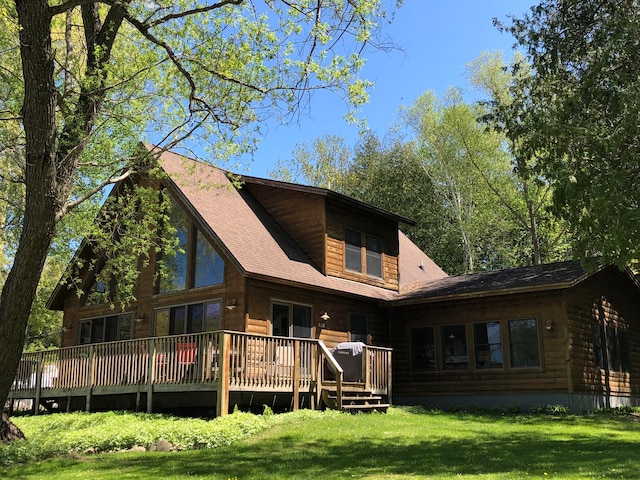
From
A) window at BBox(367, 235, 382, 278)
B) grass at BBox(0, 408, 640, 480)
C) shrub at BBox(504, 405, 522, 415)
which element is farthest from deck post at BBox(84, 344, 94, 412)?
shrub at BBox(504, 405, 522, 415)

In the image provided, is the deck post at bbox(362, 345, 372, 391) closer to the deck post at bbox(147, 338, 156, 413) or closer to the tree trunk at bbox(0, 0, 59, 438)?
the deck post at bbox(147, 338, 156, 413)

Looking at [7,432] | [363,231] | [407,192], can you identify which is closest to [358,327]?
[363,231]

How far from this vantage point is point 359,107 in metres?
9.41

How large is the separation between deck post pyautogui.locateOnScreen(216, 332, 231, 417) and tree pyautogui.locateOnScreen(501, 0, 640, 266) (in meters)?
7.04

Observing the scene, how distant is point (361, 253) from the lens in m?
18.7

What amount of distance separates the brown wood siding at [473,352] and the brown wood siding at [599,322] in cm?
43

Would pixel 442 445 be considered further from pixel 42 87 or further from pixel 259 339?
pixel 42 87

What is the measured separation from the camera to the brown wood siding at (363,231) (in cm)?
1758

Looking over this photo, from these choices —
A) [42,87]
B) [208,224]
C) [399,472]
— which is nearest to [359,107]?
[42,87]

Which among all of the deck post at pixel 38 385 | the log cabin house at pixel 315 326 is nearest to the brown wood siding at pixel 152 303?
the log cabin house at pixel 315 326

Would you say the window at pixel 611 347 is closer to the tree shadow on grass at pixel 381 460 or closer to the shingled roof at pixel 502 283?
the shingled roof at pixel 502 283

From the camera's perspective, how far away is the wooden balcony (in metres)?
12.4

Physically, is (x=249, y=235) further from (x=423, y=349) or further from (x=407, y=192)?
(x=407, y=192)

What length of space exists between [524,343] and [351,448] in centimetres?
861
